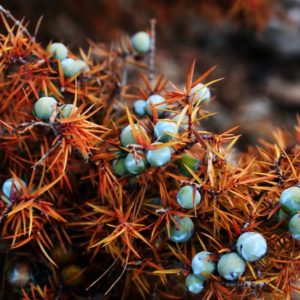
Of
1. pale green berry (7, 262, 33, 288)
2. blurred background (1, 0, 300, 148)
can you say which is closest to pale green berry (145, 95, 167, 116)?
pale green berry (7, 262, 33, 288)

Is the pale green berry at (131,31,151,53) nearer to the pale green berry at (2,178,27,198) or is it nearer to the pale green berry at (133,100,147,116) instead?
the pale green berry at (133,100,147,116)

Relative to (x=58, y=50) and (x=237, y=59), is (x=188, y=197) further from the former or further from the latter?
(x=237, y=59)

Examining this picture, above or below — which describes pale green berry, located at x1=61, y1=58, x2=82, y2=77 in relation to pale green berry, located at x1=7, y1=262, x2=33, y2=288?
above

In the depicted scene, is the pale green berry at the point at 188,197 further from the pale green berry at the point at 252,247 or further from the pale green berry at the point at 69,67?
the pale green berry at the point at 69,67

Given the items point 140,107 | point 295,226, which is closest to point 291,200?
point 295,226

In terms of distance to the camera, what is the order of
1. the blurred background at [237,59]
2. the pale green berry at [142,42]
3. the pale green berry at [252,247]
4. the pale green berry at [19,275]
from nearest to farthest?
the pale green berry at [252,247]
the pale green berry at [19,275]
the pale green berry at [142,42]
the blurred background at [237,59]

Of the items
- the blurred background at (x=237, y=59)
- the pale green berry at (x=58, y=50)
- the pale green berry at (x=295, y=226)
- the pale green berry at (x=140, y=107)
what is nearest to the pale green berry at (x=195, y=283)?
the pale green berry at (x=295, y=226)
